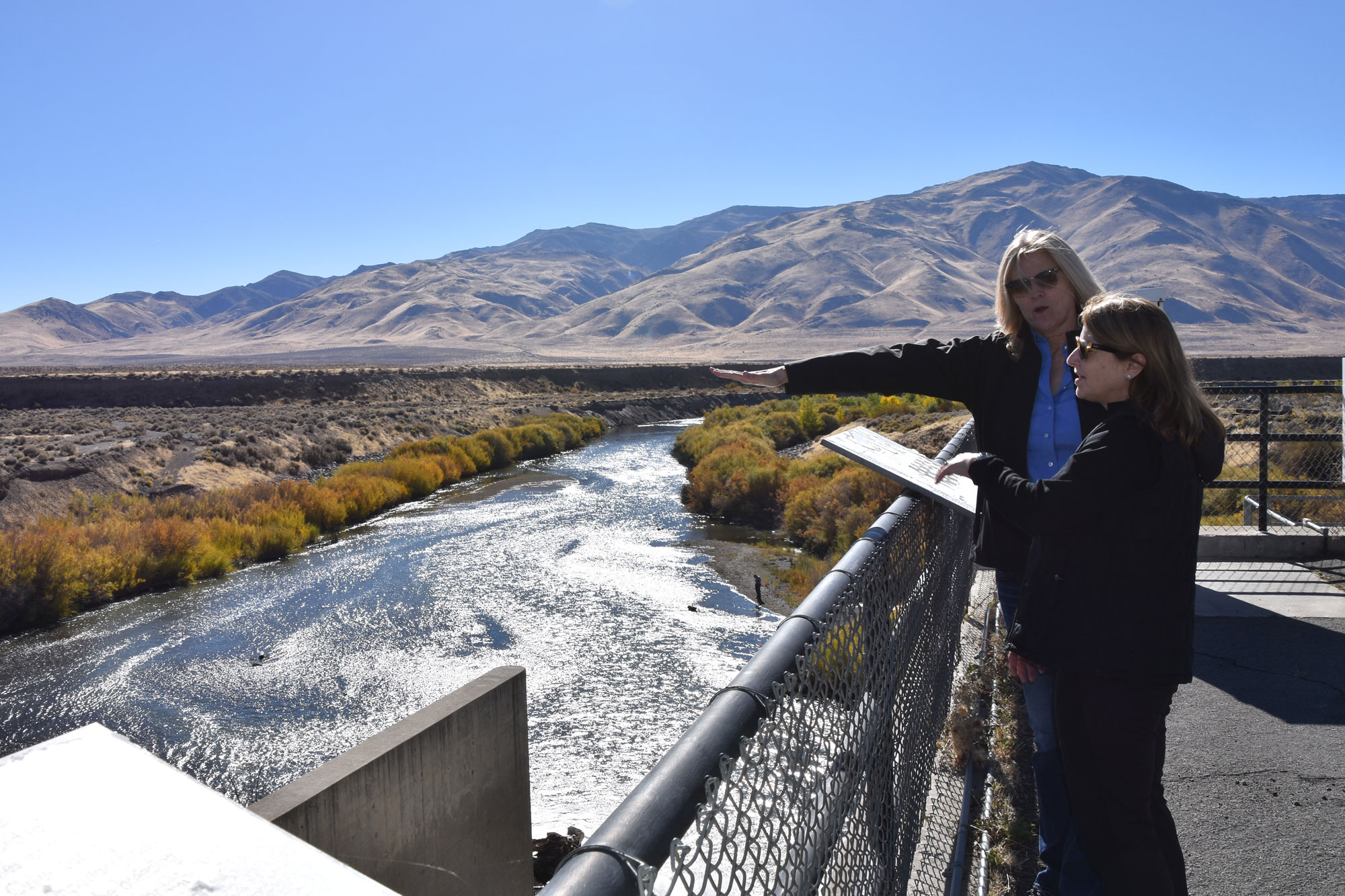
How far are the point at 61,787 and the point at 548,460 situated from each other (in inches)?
1326

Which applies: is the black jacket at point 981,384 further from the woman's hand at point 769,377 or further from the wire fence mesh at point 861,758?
the wire fence mesh at point 861,758

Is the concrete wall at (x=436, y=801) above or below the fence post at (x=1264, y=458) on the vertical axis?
below

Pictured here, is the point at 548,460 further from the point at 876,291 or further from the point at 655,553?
the point at 876,291

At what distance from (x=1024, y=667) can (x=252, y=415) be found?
44442 mm

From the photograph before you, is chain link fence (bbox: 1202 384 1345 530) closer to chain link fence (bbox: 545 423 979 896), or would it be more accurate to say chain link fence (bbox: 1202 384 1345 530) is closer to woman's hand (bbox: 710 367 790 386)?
chain link fence (bbox: 545 423 979 896)

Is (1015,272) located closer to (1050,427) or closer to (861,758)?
(1050,427)

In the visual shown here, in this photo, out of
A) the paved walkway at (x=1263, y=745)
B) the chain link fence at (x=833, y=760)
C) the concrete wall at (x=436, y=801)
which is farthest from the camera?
the concrete wall at (x=436, y=801)

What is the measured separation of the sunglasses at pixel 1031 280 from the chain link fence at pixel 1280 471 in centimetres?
258

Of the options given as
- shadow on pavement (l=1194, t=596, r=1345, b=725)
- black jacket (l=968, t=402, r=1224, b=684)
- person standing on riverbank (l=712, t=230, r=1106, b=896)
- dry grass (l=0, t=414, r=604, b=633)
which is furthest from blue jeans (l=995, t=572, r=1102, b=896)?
dry grass (l=0, t=414, r=604, b=633)

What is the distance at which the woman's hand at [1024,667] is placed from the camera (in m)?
2.53

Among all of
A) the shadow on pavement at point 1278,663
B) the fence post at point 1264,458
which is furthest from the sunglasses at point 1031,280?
the fence post at point 1264,458

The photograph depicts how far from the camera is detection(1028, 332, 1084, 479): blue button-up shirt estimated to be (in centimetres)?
263

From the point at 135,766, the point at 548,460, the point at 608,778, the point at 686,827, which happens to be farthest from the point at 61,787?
the point at 548,460

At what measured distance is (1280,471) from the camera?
11.5 metres
